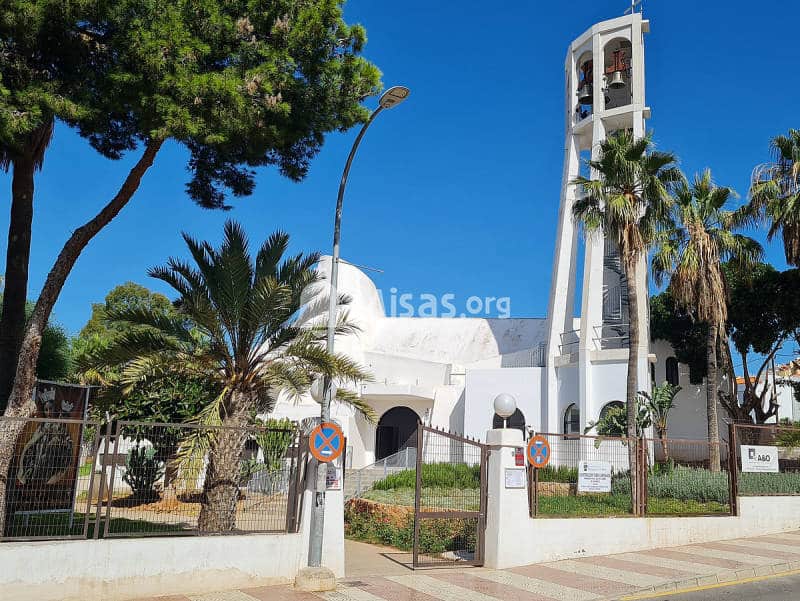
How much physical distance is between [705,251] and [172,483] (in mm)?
17892

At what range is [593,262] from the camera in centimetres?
2700

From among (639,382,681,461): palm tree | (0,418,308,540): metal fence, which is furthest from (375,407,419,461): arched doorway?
(0,418,308,540): metal fence

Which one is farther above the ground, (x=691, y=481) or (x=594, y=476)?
(x=594, y=476)

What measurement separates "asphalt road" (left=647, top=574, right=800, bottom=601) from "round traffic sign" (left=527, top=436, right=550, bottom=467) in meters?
2.90

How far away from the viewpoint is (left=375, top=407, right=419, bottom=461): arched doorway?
34906mm

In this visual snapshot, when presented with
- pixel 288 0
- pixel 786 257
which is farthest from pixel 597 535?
pixel 786 257

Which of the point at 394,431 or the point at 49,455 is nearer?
the point at 49,455

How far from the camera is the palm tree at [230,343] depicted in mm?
11141

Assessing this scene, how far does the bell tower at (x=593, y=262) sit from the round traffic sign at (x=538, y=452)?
14182mm

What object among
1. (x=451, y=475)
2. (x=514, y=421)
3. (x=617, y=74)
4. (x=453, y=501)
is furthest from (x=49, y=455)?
(x=617, y=74)

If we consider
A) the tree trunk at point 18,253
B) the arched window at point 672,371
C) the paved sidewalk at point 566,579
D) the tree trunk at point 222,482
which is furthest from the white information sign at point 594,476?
the arched window at point 672,371

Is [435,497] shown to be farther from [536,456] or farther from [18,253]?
[18,253]

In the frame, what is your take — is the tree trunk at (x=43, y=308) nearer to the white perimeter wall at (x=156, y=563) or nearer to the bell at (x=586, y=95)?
the white perimeter wall at (x=156, y=563)

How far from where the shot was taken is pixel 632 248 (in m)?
20.0
